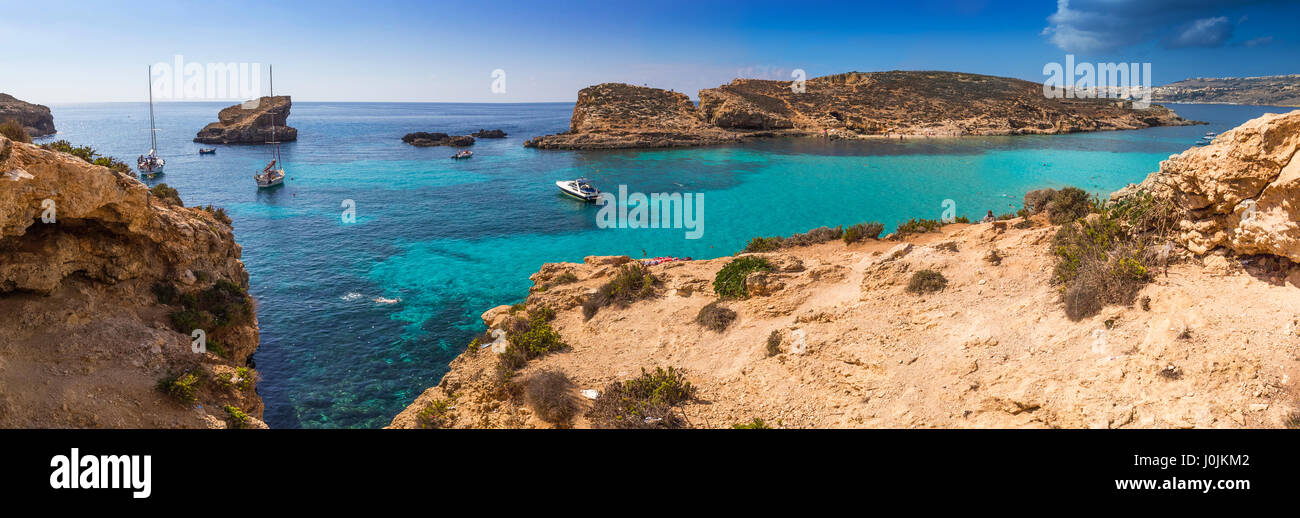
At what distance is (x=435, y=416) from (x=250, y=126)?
74.4 metres

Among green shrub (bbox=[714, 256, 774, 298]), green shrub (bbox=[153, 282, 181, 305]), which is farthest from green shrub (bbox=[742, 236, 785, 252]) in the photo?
green shrub (bbox=[153, 282, 181, 305])

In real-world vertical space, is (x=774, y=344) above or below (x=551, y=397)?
above

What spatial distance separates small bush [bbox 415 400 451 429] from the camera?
10180mm

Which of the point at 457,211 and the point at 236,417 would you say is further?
the point at 457,211

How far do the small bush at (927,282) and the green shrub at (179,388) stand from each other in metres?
12.9

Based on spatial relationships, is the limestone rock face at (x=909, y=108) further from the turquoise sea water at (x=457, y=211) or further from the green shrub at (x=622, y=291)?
the green shrub at (x=622, y=291)

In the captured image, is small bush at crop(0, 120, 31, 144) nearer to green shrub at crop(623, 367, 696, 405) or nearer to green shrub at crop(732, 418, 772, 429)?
green shrub at crop(623, 367, 696, 405)

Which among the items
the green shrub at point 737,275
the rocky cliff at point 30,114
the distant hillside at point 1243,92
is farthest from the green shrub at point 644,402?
the distant hillside at point 1243,92

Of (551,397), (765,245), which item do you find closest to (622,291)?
(551,397)

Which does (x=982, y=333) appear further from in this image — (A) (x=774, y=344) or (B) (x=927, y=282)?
(A) (x=774, y=344)

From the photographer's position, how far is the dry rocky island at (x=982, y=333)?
6707 mm

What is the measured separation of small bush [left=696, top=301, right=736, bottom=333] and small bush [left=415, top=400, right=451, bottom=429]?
18.4 ft

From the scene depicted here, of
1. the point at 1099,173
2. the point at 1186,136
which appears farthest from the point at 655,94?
the point at 1186,136

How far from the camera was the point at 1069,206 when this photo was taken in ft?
46.2
